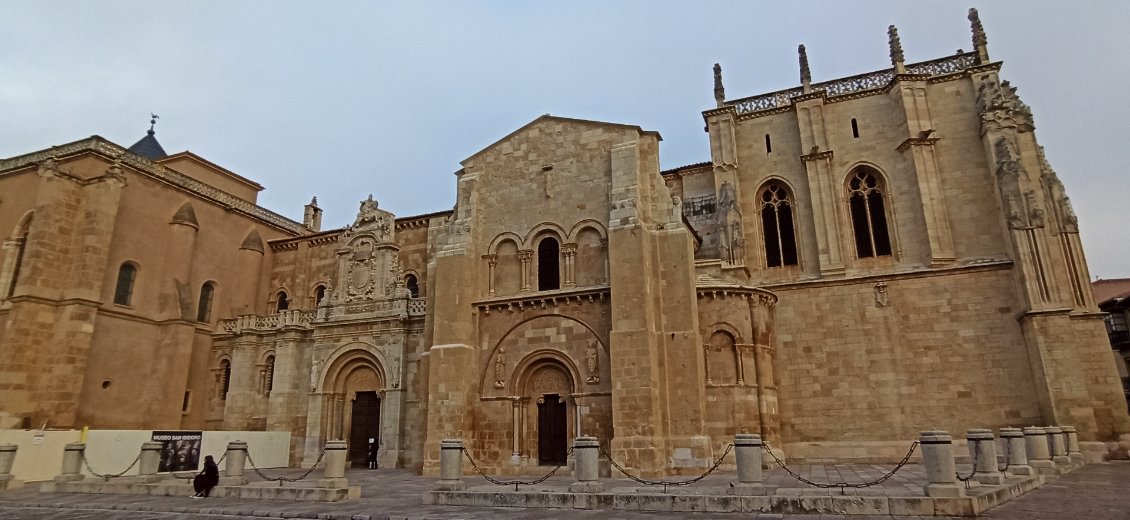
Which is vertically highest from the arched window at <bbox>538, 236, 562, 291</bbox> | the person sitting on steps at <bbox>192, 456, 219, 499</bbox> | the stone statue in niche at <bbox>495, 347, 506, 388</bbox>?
the arched window at <bbox>538, 236, 562, 291</bbox>

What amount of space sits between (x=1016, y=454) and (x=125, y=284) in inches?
1157

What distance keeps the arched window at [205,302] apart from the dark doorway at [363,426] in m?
9.41

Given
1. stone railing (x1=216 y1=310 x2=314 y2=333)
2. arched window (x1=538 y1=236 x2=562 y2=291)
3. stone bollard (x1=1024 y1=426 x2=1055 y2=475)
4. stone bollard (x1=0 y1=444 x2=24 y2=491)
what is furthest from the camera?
stone railing (x1=216 y1=310 x2=314 y2=333)

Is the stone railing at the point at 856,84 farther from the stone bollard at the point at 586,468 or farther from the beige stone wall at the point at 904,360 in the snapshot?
the stone bollard at the point at 586,468

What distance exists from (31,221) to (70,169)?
2.41 m

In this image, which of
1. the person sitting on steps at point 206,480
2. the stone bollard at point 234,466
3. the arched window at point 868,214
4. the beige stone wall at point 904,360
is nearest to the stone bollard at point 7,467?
the stone bollard at point 234,466

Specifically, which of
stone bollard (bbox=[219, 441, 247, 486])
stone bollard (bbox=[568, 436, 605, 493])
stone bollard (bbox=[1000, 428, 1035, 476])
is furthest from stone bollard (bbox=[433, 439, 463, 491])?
stone bollard (bbox=[1000, 428, 1035, 476])

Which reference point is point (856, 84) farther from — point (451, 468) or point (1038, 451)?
point (451, 468)

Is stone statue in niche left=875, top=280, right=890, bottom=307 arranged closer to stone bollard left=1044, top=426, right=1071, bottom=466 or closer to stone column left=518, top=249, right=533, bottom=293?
stone bollard left=1044, top=426, right=1071, bottom=466

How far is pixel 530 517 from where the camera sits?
401 inches

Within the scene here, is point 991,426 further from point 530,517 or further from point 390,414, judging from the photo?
point 390,414

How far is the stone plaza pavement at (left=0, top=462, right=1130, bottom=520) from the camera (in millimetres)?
9547

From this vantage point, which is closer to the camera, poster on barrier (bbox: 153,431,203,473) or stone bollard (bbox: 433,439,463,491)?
stone bollard (bbox: 433,439,463,491)

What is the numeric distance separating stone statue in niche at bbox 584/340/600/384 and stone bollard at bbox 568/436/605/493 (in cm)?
538
